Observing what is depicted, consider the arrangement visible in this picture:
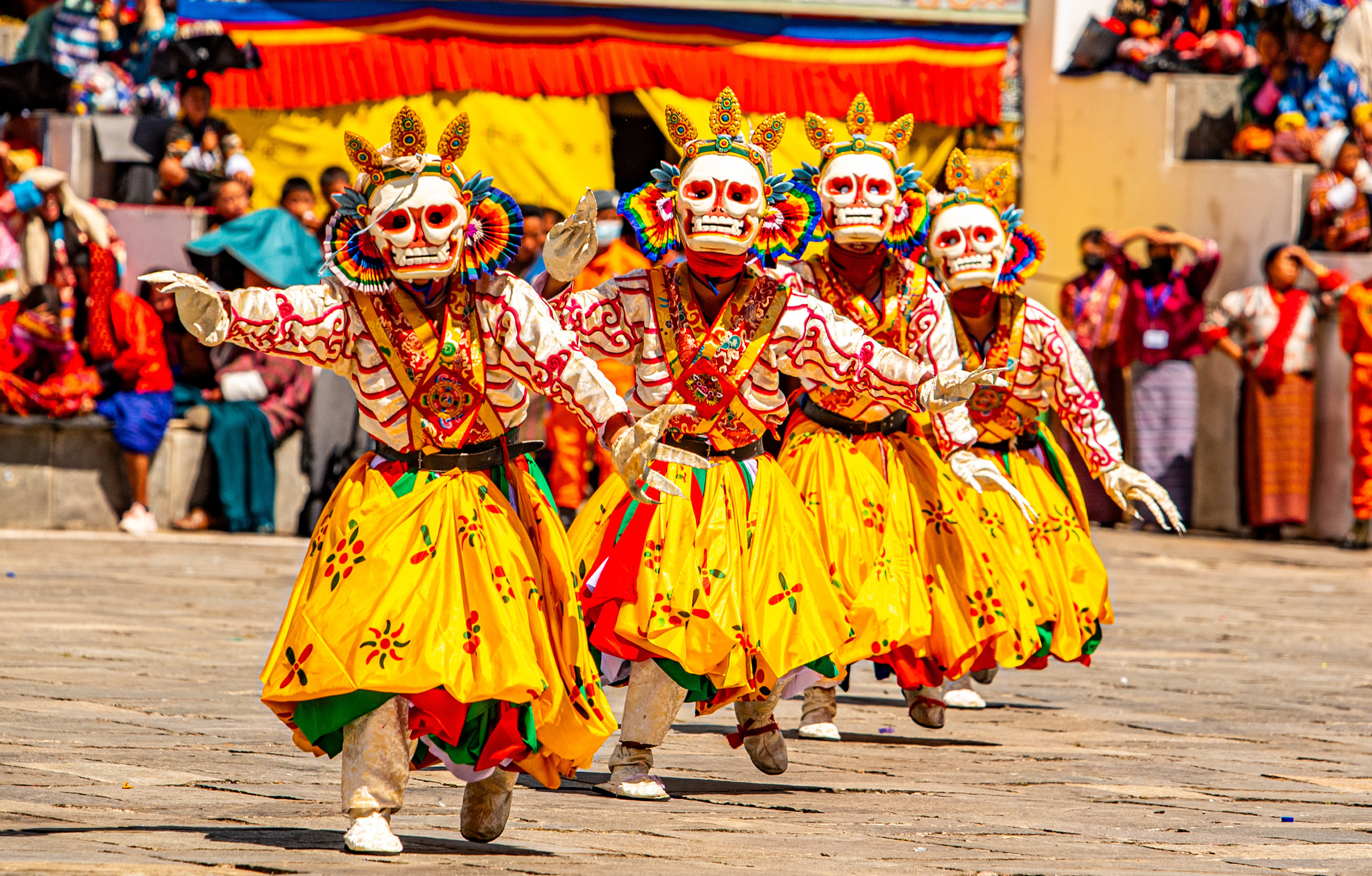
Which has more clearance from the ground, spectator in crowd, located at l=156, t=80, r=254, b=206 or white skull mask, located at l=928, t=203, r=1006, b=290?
spectator in crowd, located at l=156, t=80, r=254, b=206

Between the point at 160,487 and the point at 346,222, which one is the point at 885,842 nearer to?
the point at 346,222

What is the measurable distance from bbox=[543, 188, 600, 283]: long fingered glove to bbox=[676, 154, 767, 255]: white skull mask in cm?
60

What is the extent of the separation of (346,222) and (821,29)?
38.9ft

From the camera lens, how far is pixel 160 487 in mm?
13820

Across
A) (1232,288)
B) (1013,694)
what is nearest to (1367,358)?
(1232,288)

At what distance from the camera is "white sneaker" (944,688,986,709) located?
847 cm

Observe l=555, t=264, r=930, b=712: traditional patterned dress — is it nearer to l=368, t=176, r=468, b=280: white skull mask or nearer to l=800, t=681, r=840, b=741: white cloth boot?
l=368, t=176, r=468, b=280: white skull mask

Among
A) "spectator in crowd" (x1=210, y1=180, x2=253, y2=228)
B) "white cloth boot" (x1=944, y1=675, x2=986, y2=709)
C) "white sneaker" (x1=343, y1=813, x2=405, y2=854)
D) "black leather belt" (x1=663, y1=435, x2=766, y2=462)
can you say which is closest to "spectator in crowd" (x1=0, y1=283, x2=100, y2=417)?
"spectator in crowd" (x1=210, y1=180, x2=253, y2=228)

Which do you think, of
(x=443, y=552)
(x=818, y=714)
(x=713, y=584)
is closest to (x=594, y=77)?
(x=818, y=714)

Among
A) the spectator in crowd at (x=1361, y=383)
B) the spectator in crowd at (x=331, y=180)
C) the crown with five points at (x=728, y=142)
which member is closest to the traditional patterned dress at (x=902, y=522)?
the crown with five points at (x=728, y=142)

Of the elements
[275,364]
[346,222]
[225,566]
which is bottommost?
[225,566]

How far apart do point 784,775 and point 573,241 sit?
195 cm

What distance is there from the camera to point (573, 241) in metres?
5.69

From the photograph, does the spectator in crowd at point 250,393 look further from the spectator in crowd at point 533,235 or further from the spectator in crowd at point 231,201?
the spectator in crowd at point 533,235
